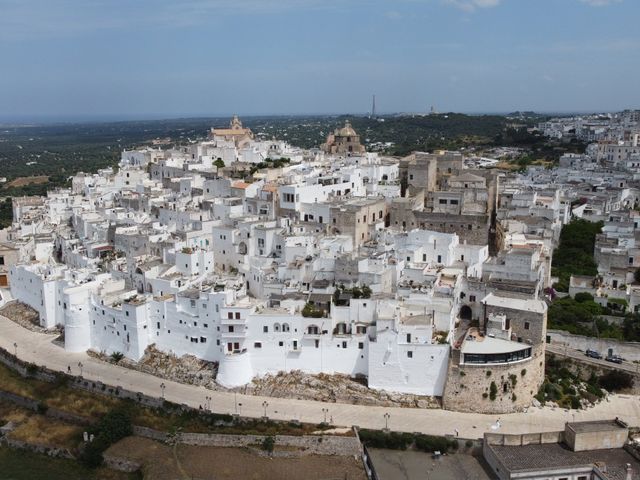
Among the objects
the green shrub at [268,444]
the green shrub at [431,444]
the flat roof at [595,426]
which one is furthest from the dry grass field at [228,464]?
the flat roof at [595,426]

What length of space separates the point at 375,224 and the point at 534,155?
4511 cm

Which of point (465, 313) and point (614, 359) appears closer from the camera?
point (614, 359)

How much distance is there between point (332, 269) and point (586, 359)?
11.7 m

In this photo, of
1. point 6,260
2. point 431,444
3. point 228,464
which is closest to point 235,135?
point 6,260

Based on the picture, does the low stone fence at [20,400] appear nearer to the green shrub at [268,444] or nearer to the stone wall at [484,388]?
the green shrub at [268,444]

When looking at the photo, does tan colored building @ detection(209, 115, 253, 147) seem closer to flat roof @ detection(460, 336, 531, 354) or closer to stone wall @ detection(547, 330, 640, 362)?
stone wall @ detection(547, 330, 640, 362)

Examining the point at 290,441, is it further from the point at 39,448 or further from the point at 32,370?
the point at 32,370

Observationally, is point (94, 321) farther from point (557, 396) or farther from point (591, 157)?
point (591, 157)

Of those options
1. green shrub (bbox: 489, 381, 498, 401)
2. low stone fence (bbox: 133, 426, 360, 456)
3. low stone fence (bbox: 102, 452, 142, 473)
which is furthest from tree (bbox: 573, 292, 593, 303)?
low stone fence (bbox: 102, 452, 142, 473)

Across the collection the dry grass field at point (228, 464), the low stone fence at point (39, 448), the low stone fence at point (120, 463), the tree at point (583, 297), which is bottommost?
the low stone fence at point (39, 448)

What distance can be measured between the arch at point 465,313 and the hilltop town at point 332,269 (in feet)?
0.20

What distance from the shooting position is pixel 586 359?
2806 centimetres

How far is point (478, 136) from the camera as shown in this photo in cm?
10650

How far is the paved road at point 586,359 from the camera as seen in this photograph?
27438mm
